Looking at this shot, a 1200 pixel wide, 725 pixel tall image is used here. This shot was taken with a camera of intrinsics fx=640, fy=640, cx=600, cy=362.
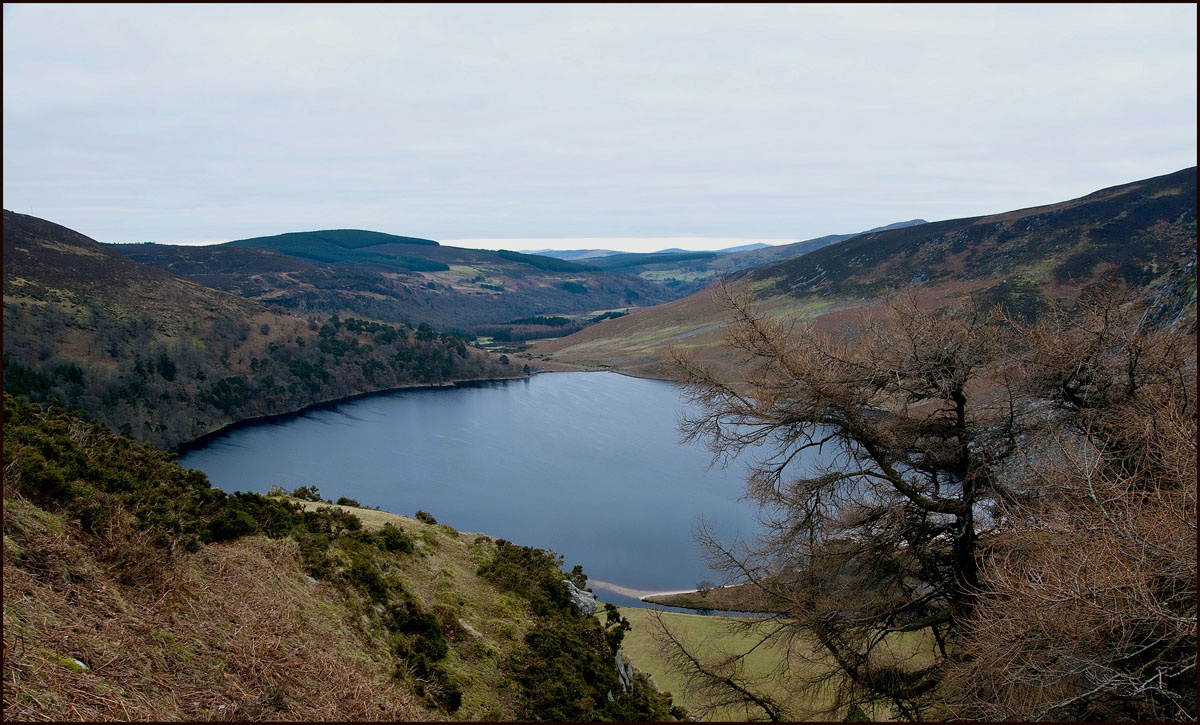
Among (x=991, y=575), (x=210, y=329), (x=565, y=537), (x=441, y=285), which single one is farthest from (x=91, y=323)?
(x=441, y=285)

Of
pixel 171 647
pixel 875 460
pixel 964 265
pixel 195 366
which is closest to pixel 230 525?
pixel 171 647

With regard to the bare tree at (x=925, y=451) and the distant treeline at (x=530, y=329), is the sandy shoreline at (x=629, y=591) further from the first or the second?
the distant treeline at (x=530, y=329)

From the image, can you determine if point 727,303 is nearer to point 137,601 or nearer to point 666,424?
point 137,601

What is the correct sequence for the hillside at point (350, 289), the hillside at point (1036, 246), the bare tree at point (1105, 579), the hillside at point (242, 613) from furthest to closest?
the hillside at point (350, 289)
the hillside at point (1036, 246)
the bare tree at point (1105, 579)
the hillside at point (242, 613)

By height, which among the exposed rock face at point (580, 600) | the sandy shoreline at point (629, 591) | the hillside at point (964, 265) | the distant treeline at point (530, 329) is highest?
the hillside at point (964, 265)

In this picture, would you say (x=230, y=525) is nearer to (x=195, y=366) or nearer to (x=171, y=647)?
(x=171, y=647)

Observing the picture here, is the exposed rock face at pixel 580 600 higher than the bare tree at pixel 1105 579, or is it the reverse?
the bare tree at pixel 1105 579

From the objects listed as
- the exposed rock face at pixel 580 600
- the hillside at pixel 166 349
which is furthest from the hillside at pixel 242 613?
the hillside at pixel 166 349
